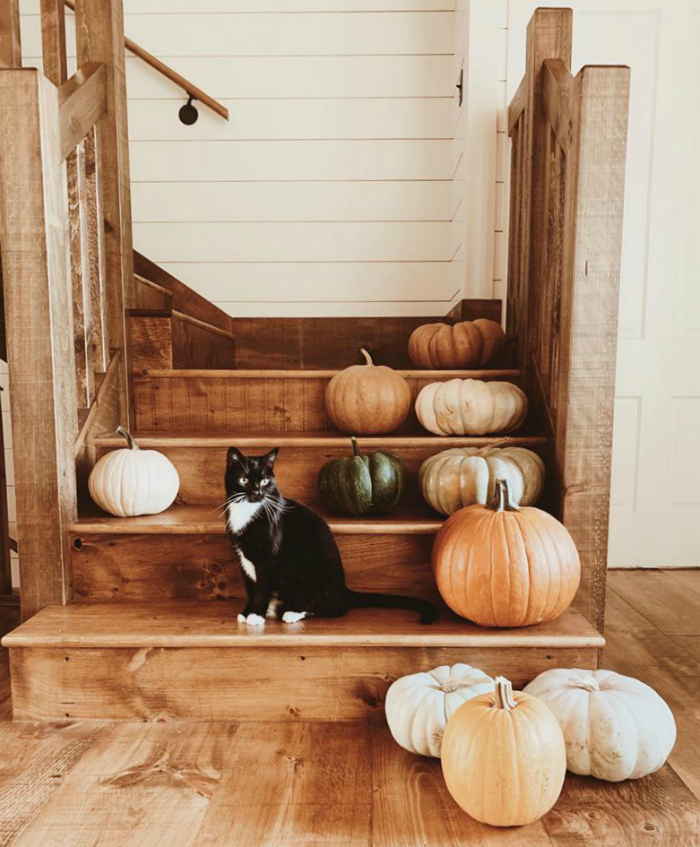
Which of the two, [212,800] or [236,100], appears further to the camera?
[236,100]

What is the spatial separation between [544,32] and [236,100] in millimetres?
1623

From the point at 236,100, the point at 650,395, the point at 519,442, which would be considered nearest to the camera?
the point at 519,442

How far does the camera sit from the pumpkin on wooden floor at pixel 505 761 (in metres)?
1.11

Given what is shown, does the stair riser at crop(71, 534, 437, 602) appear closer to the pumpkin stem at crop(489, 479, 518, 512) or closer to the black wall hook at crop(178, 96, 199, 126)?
the pumpkin stem at crop(489, 479, 518, 512)

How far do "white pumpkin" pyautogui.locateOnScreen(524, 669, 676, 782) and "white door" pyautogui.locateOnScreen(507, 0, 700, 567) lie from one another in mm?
1603

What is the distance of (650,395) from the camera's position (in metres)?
2.77

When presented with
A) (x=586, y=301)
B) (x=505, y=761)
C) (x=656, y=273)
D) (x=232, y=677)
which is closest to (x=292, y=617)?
(x=232, y=677)

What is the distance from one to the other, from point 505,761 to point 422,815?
20cm

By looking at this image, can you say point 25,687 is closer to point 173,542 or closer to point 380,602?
point 173,542

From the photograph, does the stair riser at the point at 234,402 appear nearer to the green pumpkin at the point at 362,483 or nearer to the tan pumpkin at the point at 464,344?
the tan pumpkin at the point at 464,344

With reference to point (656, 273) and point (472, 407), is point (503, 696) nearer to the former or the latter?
point (472, 407)

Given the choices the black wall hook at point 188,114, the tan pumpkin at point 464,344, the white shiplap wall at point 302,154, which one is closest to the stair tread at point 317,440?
the tan pumpkin at point 464,344

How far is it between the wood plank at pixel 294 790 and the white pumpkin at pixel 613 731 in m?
0.40

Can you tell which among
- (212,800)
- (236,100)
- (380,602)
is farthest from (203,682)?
(236,100)
